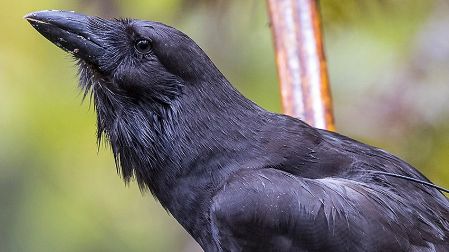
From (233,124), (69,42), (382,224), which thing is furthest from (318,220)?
(69,42)

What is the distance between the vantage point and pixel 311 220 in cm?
262

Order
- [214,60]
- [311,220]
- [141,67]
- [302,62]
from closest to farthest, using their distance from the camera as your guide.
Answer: [311,220], [141,67], [302,62], [214,60]

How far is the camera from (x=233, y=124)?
285 cm

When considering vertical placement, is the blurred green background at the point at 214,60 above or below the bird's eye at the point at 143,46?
below

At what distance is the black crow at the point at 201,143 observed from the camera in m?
2.71

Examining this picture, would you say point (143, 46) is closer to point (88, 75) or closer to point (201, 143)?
point (88, 75)

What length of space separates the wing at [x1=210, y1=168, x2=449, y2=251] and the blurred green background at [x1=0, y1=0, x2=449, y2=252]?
4.53ft

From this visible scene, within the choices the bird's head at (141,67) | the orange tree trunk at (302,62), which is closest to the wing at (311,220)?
the bird's head at (141,67)

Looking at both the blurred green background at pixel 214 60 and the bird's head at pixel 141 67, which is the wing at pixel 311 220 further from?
the blurred green background at pixel 214 60

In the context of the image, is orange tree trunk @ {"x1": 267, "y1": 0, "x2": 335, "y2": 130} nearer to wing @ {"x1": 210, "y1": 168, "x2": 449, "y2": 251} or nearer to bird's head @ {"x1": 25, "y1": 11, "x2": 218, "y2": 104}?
bird's head @ {"x1": 25, "y1": 11, "x2": 218, "y2": 104}

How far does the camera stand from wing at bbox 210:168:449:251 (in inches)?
103

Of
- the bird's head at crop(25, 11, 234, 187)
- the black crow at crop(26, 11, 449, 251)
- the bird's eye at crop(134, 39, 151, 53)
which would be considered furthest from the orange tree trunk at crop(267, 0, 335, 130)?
the bird's eye at crop(134, 39, 151, 53)

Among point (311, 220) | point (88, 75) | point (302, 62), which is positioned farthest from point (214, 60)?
point (311, 220)

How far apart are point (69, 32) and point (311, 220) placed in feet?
2.66
